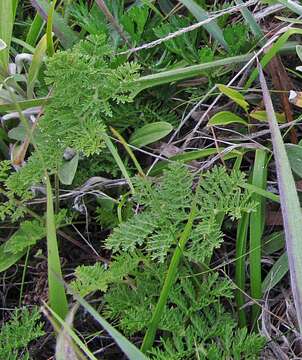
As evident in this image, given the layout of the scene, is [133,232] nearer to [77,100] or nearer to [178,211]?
[178,211]

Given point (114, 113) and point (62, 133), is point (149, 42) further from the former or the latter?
point (62, 133)

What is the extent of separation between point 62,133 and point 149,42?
0.37 meters

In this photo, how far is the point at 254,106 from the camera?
1573 millimetres

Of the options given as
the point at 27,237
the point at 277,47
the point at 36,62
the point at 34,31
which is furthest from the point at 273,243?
the point at 34,31

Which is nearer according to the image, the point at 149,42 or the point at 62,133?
the point at 62,133

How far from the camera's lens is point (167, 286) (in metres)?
1.21

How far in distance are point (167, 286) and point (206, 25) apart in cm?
66

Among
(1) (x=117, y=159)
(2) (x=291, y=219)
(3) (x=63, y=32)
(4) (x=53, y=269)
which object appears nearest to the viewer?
(2) (x=291, y=219)

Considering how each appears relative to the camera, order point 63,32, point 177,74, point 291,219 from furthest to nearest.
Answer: point 63,32 < point 177,74 < point 291,219

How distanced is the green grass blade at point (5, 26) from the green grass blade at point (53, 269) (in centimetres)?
38

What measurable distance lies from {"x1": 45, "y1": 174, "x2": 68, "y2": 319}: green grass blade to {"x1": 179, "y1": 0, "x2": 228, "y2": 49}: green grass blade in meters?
0.55

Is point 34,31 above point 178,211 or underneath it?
above

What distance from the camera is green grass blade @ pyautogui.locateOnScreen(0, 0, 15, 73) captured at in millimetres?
1501

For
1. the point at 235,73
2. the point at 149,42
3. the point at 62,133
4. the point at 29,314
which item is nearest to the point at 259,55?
the point at 235,73
